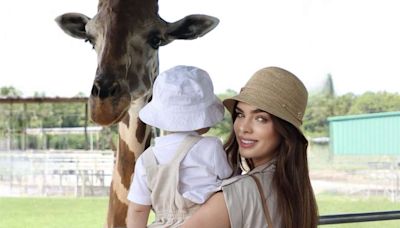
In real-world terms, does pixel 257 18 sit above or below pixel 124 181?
above

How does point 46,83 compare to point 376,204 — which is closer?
point 376,204

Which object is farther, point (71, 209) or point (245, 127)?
point (71, 209)

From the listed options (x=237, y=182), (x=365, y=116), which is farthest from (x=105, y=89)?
(x=365, y=116)

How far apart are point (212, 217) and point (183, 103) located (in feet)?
0.61

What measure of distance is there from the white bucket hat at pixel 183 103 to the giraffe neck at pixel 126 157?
1.76 ft

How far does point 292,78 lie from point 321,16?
7167 millimetres

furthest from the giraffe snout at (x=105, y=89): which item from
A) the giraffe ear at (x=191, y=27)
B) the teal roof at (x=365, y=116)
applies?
the teal roof at (x=365, y=116)

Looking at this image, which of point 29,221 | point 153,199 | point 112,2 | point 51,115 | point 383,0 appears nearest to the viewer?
point 153,199

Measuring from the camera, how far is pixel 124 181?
56.9 inches

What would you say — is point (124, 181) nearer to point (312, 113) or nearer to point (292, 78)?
point (292, 78)

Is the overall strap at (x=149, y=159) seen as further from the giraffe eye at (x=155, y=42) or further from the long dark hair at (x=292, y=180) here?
the giraffe eye at (x=155, y=42)

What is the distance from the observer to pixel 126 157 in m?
1.45

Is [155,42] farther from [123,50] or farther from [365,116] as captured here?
[365,116]

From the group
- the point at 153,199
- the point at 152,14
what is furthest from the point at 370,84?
the point at 153,199
